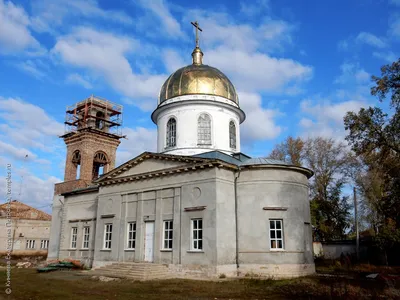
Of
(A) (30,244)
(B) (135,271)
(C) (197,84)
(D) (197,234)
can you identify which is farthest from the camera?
(A) (30,244)

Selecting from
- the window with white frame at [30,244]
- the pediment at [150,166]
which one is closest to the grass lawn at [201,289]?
the pediment at [150,166]

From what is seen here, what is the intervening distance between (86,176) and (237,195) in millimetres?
19208

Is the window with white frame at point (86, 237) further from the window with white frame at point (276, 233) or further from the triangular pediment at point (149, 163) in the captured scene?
the window with white frame at point (276, 233)

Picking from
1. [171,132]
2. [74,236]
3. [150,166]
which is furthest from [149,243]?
[74,236]

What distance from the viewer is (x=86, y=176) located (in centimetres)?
3353

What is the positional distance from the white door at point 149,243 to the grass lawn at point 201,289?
10.5 feet

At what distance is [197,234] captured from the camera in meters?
18.1

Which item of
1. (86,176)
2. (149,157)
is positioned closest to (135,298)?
(149,157)

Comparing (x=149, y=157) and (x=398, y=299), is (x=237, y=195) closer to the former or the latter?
(x=149, y=157)

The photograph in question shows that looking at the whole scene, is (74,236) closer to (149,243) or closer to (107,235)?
(107,235)

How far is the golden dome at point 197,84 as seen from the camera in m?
23.6

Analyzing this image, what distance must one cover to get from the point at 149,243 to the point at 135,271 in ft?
7.08

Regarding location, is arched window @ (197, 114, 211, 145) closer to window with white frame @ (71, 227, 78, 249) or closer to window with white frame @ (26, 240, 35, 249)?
window with white frame @ (71, 227, 78, 249)

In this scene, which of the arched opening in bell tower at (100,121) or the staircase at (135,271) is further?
the arched opening in bell tower at (100,121)
